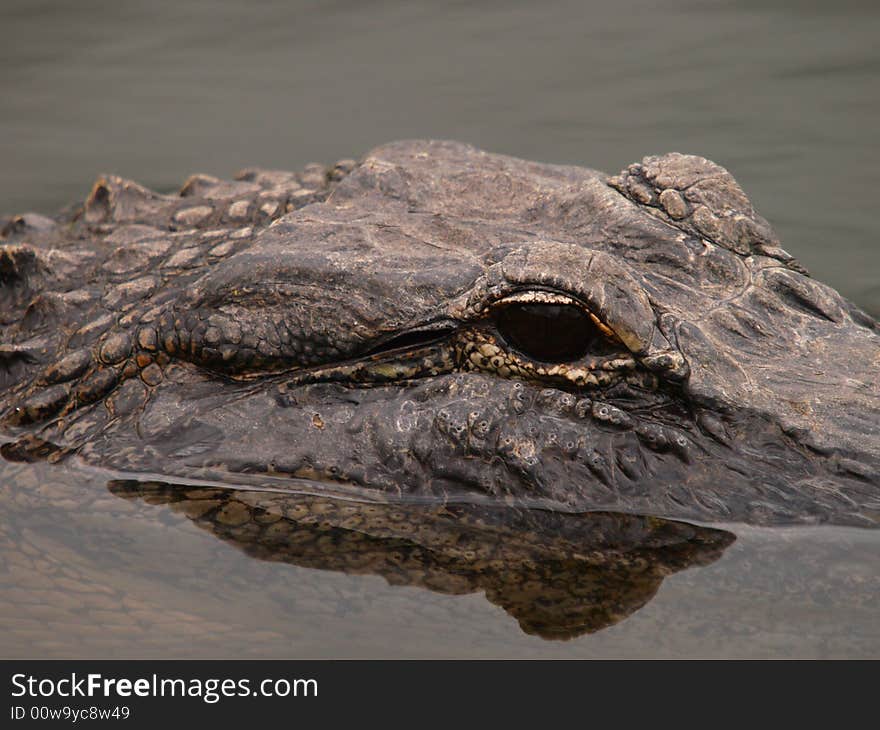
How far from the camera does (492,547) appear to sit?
10.8ft

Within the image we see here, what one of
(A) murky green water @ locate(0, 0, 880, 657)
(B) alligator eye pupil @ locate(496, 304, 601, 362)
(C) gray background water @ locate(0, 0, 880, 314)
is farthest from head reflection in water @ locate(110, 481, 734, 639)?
(C) gray background water @ locate(0, 0, 880, 314)

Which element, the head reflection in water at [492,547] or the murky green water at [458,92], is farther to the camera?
the murky green water at [458,92]

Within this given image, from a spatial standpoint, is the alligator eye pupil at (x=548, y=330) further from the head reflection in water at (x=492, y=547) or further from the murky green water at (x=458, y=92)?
the murky green water at (x=458, y=92)

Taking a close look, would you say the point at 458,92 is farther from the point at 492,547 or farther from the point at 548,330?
the point at 492,547

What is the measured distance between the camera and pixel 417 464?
11.1 feet

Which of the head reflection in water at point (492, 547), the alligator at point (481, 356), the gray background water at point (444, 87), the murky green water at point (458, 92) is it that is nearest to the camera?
the head reflection in water at point (492, 547)

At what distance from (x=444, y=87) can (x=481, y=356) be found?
16.7 ft

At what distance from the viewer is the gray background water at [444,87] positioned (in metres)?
7.32

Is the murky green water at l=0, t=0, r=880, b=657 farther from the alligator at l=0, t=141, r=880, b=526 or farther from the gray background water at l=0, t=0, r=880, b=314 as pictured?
the alligator at l=0, t=141, r=880, b=526

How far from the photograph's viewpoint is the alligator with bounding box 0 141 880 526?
129 inches

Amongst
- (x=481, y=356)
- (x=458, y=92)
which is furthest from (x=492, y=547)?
(x=458, y=92)

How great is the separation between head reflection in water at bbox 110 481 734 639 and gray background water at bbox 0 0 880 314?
371 cm

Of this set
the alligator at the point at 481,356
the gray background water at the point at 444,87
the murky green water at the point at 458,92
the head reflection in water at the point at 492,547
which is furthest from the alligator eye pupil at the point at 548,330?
the gray background water at the point at 444,87
